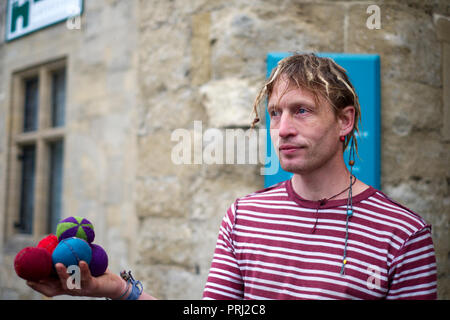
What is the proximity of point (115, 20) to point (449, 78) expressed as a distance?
2276 mm

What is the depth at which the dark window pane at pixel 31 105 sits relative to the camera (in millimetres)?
4371

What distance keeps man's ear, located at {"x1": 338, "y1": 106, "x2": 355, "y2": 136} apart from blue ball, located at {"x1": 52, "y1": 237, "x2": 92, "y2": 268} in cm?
79

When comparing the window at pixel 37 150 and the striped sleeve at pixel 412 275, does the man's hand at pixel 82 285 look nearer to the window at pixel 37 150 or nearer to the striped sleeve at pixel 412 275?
the striped sleeve at pixel 412 275

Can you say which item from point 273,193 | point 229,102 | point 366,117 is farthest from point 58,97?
point 273,193

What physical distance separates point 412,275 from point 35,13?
13.2ft

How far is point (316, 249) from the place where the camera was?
4.09ft

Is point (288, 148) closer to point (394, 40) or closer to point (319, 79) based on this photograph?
point (319, 79)

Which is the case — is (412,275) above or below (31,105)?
below

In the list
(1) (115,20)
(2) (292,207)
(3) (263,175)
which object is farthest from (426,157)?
(1) (115,20)

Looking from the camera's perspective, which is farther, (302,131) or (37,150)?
(37,150)

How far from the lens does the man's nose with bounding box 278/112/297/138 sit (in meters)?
1.31

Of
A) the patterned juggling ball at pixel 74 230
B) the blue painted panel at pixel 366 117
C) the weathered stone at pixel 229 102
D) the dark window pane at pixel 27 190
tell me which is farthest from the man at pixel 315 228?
the dark window pane at pixel 27 190

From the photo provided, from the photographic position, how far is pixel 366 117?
2.23m
